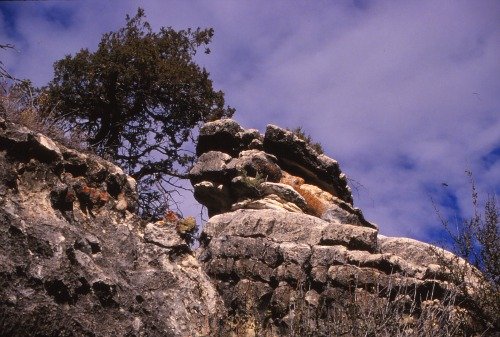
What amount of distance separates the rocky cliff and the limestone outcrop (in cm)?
2

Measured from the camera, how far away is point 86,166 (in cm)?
566

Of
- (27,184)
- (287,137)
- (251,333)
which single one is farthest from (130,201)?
(287,137)

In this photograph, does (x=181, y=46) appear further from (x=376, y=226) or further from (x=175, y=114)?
(x=376, y=226)

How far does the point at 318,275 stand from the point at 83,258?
396 centimetres

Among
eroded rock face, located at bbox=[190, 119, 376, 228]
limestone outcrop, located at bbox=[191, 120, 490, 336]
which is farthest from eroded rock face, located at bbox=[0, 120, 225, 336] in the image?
eroded rock face, located at bbox=[190, 119, 376, 228]

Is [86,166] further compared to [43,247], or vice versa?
[86,166]

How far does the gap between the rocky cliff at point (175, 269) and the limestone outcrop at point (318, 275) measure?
0.02 meters

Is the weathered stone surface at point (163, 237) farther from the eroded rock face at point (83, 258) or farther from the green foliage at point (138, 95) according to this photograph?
the green foliage at point (138, 95)

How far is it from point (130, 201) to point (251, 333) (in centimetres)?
251

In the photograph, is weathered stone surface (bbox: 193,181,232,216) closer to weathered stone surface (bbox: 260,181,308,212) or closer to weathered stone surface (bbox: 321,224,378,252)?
weathered stone surface (bbox: 260,181,308,212)

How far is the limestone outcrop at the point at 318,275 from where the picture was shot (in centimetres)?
615

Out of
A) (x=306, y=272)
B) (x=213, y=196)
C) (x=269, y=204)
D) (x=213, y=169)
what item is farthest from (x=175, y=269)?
(x=213, y=169)

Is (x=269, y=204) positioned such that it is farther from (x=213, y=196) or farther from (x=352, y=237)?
(x=352, y=237)

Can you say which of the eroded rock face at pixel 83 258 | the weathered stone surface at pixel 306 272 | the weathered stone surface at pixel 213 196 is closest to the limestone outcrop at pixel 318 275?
the weathered stone surface at pixel 306 272
